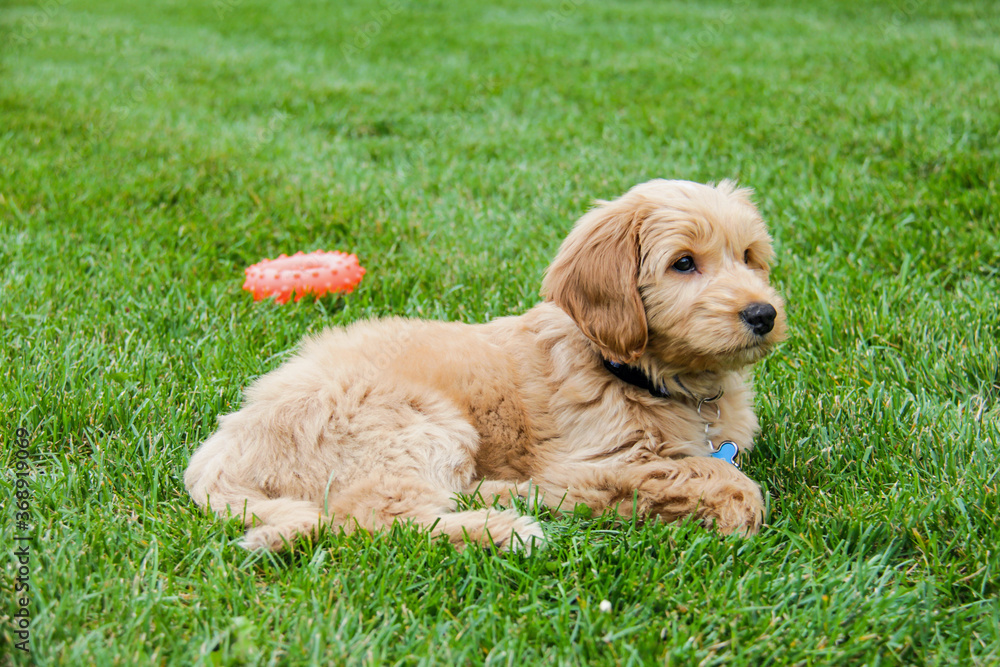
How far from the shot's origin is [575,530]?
2395 millimetres

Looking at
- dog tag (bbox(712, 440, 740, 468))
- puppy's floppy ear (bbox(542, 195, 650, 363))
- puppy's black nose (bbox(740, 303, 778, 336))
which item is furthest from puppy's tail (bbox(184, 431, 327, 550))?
puppy's black nose (bbox(740, 303, 778, 336))

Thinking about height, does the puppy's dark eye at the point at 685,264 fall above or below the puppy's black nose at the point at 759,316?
above

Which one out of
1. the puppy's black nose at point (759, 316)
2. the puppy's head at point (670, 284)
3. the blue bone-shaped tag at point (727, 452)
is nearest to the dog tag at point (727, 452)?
the blue bone-shaped tag at point (727, 452)

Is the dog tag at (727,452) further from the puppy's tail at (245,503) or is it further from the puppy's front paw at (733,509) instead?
the puppy's tail at (245,503)

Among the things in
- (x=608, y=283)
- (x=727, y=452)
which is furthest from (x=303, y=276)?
(x=727, y=452)

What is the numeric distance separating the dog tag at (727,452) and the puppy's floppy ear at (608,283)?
44 centimetres

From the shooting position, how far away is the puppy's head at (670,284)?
8.44 ft

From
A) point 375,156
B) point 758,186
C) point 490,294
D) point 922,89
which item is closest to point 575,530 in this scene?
point 490,294

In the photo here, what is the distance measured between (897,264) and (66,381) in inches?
158

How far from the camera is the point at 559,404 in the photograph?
9.18 ft

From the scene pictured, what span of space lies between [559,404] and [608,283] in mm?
460

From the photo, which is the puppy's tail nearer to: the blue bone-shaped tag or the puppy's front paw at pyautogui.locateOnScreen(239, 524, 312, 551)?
the puppy's front paw at pyautogui.locateOnScreen(239, 524, 312, 551)

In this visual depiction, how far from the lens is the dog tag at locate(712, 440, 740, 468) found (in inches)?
106

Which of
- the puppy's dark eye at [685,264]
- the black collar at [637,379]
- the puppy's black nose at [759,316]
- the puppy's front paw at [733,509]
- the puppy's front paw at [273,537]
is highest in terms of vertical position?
the puppy's dark eye at [685,264]
